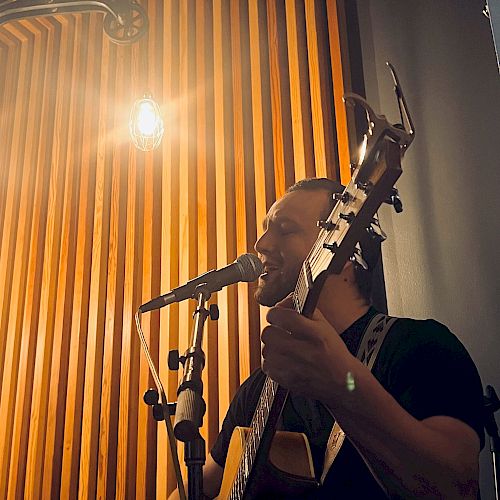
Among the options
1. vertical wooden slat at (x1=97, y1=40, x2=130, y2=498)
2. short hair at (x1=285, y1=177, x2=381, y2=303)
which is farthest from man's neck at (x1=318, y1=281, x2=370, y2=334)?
vertical wooden slat at (x1=97, y1=40, x2=130, y2=498)

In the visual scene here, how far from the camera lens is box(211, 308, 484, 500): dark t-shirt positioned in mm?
1260

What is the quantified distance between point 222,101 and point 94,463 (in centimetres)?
152

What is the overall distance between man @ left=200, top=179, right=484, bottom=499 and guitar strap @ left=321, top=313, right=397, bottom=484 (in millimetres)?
17

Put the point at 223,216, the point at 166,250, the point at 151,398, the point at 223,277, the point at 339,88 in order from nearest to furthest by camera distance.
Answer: the point at 151,398 < the point at 223,277 < the point at 339,88 < the point at 223,216 < the point at 166,250

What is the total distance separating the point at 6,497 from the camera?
259 centimetres

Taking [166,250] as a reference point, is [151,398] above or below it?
below

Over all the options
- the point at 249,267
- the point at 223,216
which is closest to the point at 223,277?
the point at 249,267

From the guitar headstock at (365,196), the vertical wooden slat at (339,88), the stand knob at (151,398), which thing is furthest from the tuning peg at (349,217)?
the vertical wooden slat at (339,88)

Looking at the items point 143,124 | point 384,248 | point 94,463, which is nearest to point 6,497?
point 94,463

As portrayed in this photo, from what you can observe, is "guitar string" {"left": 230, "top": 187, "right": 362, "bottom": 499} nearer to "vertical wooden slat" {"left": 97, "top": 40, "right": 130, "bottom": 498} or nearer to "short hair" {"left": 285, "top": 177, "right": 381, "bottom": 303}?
"short hair" {"left": 285, "top": 177, "right": 381, "bottom": 303}

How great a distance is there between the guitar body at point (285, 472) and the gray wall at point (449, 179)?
0.40 metres

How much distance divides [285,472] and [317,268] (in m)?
0.46

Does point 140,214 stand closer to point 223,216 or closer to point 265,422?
point 223,216

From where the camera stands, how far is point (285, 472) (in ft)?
4.51
